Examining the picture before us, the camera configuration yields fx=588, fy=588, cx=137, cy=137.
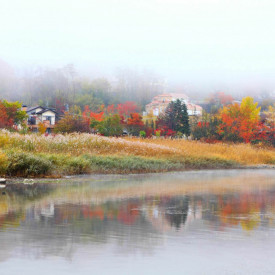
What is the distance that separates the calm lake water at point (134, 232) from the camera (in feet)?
24.4

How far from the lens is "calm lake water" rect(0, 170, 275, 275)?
7426 millimetres

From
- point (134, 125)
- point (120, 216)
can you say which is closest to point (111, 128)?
point (134, 125)

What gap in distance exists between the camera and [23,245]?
28.0 feet

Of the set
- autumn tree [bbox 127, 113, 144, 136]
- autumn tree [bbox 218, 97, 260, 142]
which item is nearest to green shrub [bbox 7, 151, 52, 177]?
autumn tree [bbox 218, 97, 260, 142]

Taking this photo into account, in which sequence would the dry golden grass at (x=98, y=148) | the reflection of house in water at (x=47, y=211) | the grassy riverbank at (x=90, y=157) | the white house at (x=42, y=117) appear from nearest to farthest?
the reflection of house in water at (x=47, y=211)
the grassy riverbank at (x=90, y=157)
the dry golden grass at (x=98, y=148)
the white house at (x=42, y=117)

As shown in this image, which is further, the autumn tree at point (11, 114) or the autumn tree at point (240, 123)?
the autumn tree at point (11, 114)

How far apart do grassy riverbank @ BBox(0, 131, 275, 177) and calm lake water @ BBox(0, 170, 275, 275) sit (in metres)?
3.33

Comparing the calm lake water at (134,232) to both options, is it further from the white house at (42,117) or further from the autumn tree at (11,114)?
the white house at (42,117)

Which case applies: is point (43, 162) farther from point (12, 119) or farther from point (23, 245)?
point (12, 119)

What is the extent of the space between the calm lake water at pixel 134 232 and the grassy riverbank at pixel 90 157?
333 centimetres

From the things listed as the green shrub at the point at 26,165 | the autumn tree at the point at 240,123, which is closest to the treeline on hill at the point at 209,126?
the autumn tree at the point at 240,123

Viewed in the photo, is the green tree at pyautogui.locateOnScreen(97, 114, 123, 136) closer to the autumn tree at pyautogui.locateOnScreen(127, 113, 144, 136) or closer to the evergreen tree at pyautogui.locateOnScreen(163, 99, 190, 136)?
the autumn tree at pyautogui.locateOnScreen(127, 113, 144, 136)

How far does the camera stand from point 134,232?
9.98 metres

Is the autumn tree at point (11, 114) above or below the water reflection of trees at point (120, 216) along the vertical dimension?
above
